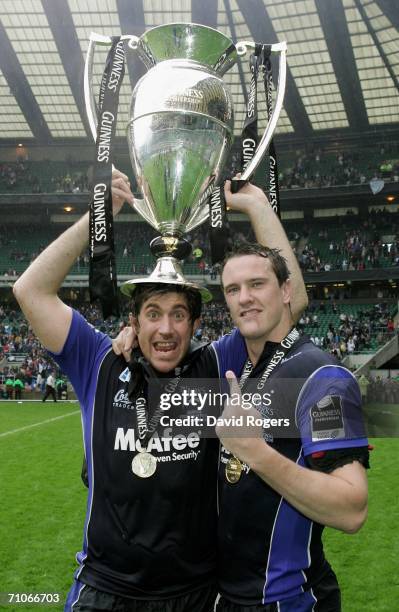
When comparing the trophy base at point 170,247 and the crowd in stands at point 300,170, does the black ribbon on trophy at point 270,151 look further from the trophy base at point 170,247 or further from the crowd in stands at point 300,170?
the crowd in stands at point 300,170

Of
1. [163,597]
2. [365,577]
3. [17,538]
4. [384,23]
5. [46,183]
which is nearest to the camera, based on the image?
[163,597]

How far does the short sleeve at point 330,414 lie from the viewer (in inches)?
66.0

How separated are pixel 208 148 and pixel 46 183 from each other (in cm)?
3687

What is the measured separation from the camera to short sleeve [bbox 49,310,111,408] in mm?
2295

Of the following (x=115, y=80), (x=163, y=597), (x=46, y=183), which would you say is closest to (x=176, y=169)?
(x=115, y=80)

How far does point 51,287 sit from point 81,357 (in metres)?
0.31

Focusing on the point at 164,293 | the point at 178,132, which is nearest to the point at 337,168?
the point at 178,132

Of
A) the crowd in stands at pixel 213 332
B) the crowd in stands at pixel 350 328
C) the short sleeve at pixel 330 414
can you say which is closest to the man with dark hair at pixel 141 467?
the short sleeve at pixel 330 414

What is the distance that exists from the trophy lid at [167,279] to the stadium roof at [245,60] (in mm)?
21955

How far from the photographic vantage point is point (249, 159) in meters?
2.60

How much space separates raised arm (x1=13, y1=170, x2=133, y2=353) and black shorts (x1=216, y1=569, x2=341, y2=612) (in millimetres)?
1100

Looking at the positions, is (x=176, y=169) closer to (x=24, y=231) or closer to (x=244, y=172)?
(x=244, y=172)

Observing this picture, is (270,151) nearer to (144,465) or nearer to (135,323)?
(135,323)

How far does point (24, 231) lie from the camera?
3734 centimetres
